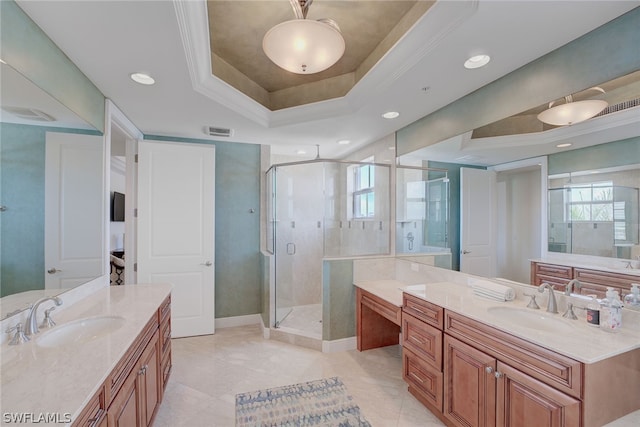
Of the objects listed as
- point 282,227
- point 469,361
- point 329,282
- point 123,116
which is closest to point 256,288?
point 282,227

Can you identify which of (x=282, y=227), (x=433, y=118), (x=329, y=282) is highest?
(x=433, y=118)

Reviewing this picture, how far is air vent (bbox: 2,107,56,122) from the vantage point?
4.62 feet

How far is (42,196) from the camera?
1.63 meters

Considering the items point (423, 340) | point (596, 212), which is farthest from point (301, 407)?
point (596, 212)

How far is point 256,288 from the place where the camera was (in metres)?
4.06

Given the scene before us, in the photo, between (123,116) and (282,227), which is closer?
(123,116)

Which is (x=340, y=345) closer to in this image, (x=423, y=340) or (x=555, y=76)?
(x=423, y=340)

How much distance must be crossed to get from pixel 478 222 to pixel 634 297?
1.11 m

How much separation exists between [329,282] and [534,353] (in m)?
Result: 1.99

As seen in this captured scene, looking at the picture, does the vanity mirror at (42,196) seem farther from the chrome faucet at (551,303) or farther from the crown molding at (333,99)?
the chrome faucet at (551,303)

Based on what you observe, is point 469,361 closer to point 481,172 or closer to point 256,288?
point 481,172

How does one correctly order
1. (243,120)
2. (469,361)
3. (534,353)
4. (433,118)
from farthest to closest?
(243,120) < (433,118) < (469,361) < (534,353)

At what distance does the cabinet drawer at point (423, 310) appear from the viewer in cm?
204

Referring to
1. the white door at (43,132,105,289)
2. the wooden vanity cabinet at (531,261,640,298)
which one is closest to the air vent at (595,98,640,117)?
the wooden vanity cabinet at (531,261,640,298)
